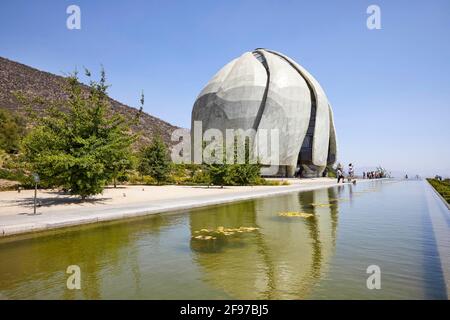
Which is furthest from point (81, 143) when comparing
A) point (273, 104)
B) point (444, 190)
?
point (273, 104)

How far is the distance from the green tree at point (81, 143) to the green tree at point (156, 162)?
16.5 meters

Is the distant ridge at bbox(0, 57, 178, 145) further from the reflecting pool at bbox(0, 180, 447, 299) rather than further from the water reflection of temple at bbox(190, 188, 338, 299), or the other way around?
the reflecting pool at bbox(0, 180, 447, 299)

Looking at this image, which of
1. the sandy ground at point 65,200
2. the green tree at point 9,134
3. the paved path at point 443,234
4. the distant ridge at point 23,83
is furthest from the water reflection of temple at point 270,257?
the distant ridge at point 23,83

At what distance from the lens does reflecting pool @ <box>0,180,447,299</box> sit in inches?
178

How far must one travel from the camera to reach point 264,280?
492 cm

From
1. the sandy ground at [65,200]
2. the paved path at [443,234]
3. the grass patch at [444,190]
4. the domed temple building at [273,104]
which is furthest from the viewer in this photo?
the domed temple building at [273,104]

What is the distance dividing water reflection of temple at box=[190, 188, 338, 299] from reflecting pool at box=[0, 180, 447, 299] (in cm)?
2

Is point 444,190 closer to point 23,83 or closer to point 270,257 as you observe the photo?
point 270,257

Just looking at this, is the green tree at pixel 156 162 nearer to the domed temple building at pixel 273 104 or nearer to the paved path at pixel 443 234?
the domed temple building at pixel 273 104

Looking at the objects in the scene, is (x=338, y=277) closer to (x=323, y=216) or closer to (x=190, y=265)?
(x=190, y=265)

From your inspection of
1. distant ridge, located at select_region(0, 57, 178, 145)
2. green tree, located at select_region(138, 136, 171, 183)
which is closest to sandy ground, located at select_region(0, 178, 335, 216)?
green tree, located at select_region(138, 136, 171, 183)

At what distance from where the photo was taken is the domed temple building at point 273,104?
43812 mm
